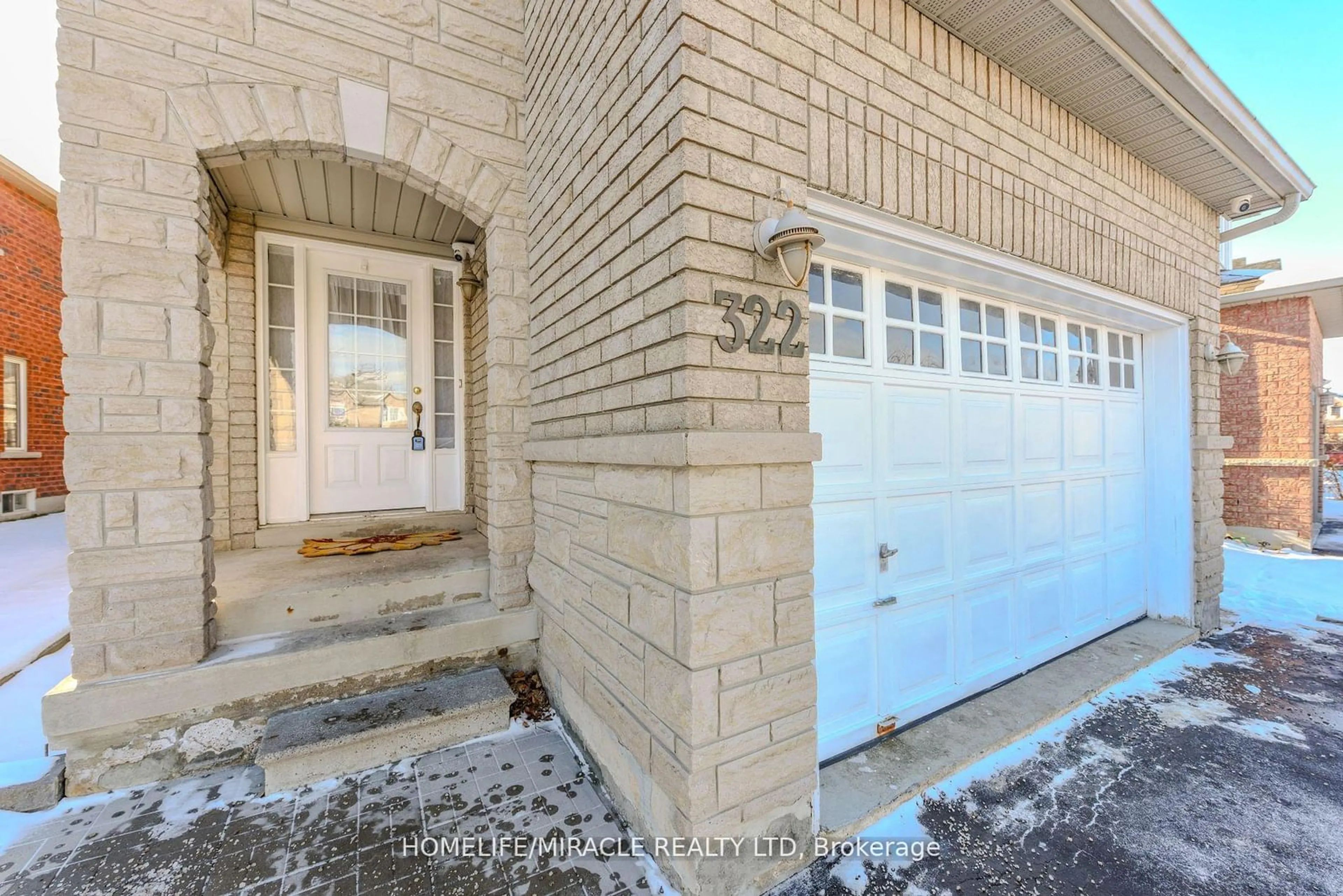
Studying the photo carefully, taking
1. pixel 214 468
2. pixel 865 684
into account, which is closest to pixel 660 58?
pixel 865 684

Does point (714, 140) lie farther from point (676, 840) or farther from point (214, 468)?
point (214, 468)

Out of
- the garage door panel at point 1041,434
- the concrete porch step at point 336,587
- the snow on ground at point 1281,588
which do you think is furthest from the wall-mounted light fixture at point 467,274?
the snow on ground at point 1281,588

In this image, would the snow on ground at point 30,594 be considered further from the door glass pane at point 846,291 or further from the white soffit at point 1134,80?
the white soffit at point 1134,80

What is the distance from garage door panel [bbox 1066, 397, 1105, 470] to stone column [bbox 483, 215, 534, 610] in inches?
139

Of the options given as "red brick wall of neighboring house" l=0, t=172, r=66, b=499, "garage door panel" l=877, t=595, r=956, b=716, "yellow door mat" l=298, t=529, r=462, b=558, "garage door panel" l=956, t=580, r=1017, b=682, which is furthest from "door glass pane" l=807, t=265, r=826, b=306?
"red brick wall of neighboring house" l=0, t=172, r=66, b=499

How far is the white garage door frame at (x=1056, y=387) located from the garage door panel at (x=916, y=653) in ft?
0.11

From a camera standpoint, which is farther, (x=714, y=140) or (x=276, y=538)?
(x=276, y=538)

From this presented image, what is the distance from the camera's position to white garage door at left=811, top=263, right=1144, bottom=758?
232cm

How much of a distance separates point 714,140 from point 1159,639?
4.45 meters

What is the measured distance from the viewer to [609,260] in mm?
1976

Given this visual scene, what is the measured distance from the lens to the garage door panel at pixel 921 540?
2.52 metres

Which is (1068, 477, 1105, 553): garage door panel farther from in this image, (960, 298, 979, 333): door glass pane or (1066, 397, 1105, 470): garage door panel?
(960, 298, 979, 333): door glass pane

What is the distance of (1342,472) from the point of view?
1195cm

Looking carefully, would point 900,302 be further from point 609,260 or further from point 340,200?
point 340,200
